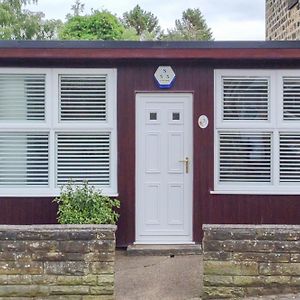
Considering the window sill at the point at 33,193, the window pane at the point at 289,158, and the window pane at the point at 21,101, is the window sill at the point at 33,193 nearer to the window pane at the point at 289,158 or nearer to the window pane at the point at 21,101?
the window pane at the point at 21,101

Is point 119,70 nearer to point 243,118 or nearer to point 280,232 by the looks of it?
point 243,118

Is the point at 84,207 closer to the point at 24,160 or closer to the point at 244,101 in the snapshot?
the point at 24,160

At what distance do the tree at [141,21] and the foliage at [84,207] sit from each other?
4470 centimetres

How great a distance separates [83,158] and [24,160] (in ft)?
2.77

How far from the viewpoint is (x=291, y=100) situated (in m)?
8.79

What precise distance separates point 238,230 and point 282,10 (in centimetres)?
919

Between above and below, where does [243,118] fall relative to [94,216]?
above

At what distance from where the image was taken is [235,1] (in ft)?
146

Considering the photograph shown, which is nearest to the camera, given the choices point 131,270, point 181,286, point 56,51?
point 181,286

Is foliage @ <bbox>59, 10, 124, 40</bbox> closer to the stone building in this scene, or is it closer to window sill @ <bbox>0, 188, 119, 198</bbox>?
the stone building

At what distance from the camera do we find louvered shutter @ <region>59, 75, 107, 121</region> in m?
8.77

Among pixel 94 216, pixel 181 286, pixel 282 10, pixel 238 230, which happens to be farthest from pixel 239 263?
pixel 282 10

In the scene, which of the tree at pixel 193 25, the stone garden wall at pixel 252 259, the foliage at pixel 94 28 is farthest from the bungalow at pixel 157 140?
the tree at pixel 193 25

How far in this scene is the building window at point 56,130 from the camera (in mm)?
8734
